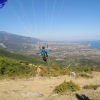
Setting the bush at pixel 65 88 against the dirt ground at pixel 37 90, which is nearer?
the dirt ground at pixel 37 90

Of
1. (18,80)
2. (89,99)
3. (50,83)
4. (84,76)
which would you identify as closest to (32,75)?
(18,80)

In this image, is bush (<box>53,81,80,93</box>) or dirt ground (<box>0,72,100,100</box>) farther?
bush (<box>53,81,80,93</box>)

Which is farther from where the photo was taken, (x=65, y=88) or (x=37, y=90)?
(x=37, y=90)

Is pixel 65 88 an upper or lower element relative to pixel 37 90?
upper

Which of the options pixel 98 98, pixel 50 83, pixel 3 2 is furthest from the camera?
pixel 50 83

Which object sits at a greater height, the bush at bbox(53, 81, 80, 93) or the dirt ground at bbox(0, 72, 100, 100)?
the bush at bbox(53, 81, 80, 93)

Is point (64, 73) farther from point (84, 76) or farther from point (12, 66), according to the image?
point (12, 66)

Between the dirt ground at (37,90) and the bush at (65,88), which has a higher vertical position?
the bush at (65,88)

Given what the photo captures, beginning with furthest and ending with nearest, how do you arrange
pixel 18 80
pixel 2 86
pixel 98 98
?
pixel 18 80 → pixel 2 86 → pixel 98 98
